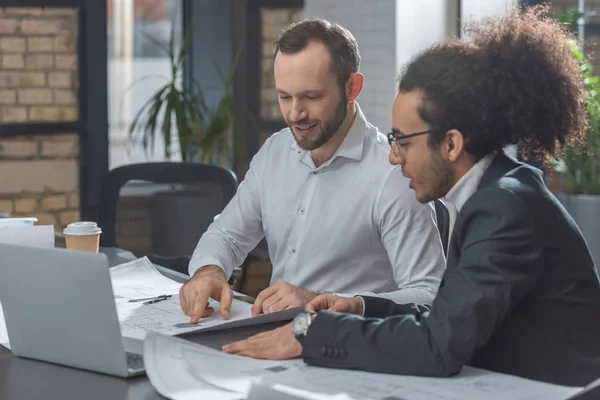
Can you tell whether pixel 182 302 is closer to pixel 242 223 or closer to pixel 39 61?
pixel 242 223

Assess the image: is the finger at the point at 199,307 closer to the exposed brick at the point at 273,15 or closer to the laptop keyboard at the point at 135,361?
the laptop keyboard at the point at 135,361

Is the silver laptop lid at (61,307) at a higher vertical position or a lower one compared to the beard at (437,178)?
lower

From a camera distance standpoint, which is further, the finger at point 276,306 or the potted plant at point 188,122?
the potted plant at point 188,122

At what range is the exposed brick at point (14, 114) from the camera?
4.48 metres

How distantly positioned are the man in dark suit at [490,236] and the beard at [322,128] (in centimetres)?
49

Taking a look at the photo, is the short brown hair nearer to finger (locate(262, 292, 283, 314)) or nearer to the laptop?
finger (locate(262, 292, 283, 314))

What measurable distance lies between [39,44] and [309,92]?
9.50 ft

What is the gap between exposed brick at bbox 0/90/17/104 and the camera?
4477 millimetres

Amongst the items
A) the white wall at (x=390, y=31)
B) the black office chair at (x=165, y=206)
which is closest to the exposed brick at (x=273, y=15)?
the white wall at (x=390, y=31)

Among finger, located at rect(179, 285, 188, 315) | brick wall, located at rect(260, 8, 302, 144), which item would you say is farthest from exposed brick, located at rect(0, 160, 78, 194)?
finger, located at rect(179, 285, 188, 315)

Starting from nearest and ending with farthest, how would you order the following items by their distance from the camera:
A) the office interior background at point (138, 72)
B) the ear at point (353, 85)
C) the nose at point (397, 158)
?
the nose at point (397, 158) → the ear at point (353, 85) → the office interior background at point (138, 72)

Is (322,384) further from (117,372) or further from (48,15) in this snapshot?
(48,15)

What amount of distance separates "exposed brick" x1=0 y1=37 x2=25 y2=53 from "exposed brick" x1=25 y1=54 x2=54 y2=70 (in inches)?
2.0

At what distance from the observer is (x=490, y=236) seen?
1310 millimetres
